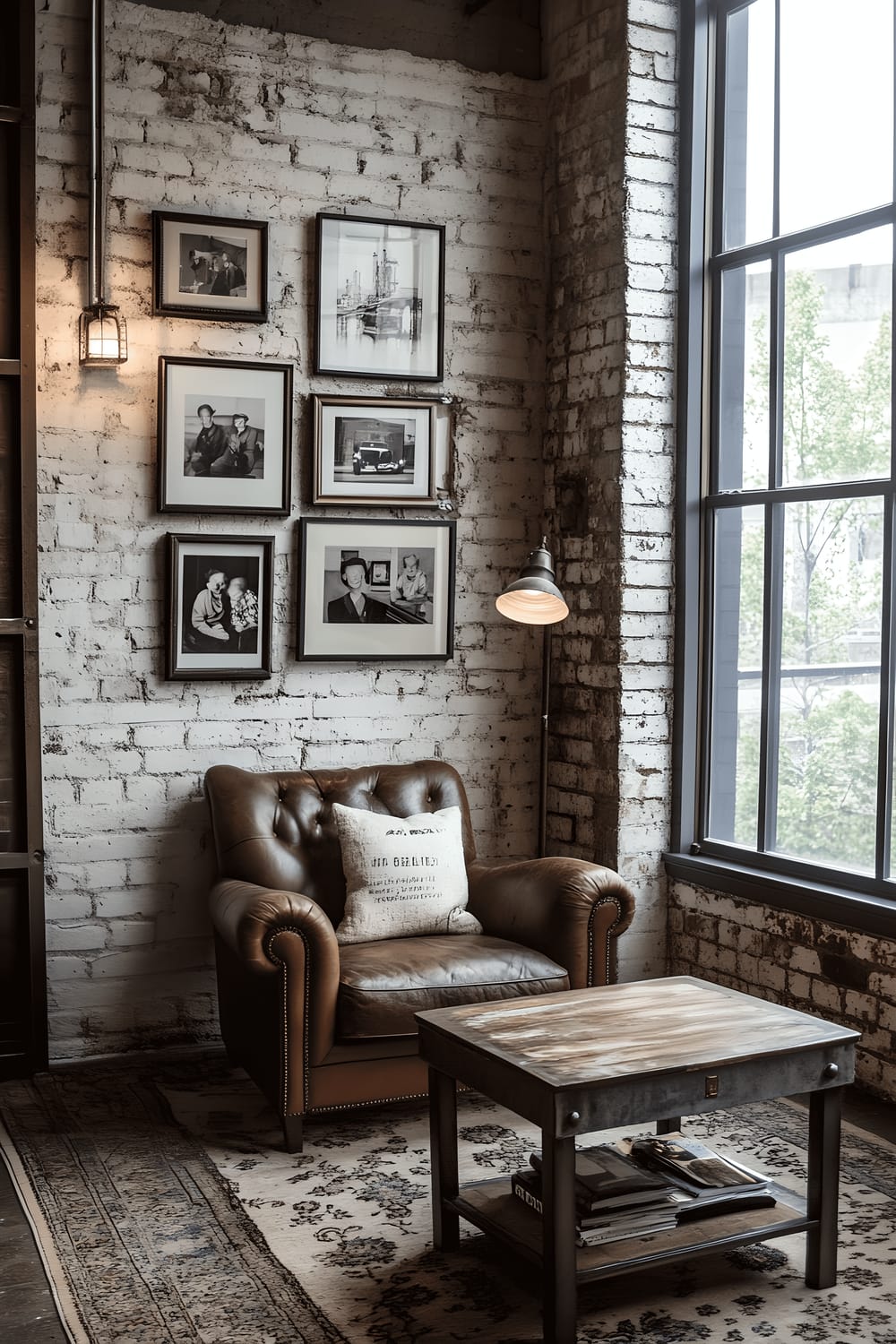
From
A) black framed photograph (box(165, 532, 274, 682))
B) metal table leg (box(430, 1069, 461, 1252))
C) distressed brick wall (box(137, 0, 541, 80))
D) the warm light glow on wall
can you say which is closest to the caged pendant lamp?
the warm light glow on wall

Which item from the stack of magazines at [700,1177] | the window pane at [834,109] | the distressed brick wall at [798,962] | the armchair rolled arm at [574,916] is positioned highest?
the window pane at [834,109]

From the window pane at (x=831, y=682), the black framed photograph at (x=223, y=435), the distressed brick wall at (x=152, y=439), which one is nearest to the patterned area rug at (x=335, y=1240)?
the distressed brick wall at (x=152, y=439)

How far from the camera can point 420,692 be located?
5039 mm

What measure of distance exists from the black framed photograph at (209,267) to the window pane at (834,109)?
177cm

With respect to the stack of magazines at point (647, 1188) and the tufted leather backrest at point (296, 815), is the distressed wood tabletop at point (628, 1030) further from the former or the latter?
the tufted leather backrest at point (296, 815)

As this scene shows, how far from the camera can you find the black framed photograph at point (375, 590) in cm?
480

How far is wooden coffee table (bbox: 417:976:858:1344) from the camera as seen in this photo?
8.52 feet

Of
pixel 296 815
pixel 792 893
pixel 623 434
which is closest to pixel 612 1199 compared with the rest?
pixel 792 893

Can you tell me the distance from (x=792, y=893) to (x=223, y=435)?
241 cm

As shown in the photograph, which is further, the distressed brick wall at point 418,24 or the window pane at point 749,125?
the distressed brick wall at point 418,24

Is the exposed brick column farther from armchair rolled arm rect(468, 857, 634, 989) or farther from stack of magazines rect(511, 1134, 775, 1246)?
stack of magazines rect(511, 1134, 775, 1246)

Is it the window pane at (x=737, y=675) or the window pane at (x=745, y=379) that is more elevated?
the window pane at (x=745, y=379)

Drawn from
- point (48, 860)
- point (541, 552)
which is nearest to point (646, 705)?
point (541, 552)

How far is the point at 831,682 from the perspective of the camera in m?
4.25
